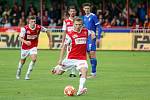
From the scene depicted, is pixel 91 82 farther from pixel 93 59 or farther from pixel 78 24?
pixel 78 24

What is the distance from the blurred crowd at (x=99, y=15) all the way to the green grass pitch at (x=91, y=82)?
411 inches

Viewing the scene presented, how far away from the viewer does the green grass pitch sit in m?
14.9

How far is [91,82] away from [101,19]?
19.3 meters

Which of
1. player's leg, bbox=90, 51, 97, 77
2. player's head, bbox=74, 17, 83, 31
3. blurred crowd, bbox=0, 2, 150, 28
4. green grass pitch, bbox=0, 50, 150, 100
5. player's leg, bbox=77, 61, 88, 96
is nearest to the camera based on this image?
green grass pitch, bbox=0, 50, 150, 100

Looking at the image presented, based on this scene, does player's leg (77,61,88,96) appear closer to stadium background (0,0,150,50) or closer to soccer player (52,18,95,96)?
soccer player (52,18,95,96)

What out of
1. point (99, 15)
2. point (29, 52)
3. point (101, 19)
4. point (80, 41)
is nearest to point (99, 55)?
point (101, 19)

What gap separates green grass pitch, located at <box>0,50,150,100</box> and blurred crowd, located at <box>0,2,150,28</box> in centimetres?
1044

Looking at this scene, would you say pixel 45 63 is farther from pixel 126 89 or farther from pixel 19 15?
pixel 19 15

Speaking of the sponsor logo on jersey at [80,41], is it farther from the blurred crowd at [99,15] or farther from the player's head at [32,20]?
the blurred crowd at [99,15]

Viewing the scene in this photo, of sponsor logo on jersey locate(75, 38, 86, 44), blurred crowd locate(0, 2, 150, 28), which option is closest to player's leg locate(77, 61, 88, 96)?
sponsor logo on jersey locate(75, 38, 86, 44)

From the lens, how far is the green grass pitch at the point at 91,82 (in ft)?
48.9

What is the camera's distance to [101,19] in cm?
3750

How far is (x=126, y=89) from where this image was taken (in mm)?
16391

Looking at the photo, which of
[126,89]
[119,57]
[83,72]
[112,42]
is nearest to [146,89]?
[126,89]
